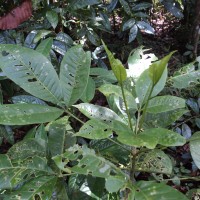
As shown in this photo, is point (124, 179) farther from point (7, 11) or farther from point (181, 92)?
point (181, 92)

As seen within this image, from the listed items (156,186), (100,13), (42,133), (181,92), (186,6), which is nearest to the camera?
(156,186)

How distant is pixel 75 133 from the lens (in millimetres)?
766

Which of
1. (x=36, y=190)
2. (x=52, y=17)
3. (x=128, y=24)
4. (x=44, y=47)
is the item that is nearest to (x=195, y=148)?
(x=36, y=190)

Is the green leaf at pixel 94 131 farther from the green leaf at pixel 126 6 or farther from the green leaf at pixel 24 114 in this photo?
the green leaf at pixel 126 6

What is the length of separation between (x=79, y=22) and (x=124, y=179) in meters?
1.18

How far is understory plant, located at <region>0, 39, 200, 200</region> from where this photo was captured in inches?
25.4

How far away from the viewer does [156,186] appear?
618mm

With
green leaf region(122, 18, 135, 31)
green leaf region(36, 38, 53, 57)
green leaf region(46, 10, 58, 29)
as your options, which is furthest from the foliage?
green leaf region(122, 18, 135, 31)

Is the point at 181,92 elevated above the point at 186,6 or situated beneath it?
situated beneath

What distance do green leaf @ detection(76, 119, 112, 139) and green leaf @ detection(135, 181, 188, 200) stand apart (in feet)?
0.40

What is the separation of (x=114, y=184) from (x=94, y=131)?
4.3 inches

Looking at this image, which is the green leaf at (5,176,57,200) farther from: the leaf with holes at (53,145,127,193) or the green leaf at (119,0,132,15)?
the green leaf at (119,0,132,15)

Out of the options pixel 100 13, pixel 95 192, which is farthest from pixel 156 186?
pixel 100 13

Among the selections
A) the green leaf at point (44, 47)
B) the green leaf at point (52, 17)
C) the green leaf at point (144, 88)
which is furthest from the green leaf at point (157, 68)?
the green leaf at point (52, 17)
